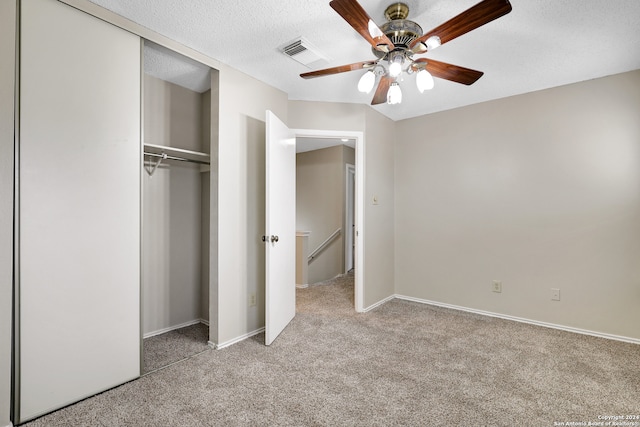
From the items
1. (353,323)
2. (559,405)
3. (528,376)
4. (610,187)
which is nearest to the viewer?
(559,405)

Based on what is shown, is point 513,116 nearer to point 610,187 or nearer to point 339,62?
point 610,187

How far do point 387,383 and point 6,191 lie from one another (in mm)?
2442

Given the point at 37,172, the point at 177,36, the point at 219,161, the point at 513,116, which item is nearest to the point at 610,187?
the point at 513,116

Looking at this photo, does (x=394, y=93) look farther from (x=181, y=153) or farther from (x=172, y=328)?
(x=172, y=328)

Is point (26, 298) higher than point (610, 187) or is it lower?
lower

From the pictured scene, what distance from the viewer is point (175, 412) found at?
1.77 metres

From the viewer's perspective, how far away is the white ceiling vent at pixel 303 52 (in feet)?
7.48

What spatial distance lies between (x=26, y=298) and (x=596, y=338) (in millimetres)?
4300

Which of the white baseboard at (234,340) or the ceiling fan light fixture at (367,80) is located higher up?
the ceiling fan light fixture at (367,80)

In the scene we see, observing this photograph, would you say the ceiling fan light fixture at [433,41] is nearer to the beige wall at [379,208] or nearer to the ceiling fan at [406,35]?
the ceiling fan at [406,35]

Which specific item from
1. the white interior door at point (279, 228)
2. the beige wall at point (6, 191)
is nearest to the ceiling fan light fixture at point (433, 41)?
the white interior door at point (279, 228)

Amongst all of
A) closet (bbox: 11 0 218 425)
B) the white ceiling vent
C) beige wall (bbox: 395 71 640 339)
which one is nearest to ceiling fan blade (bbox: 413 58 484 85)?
the white ceiling vent

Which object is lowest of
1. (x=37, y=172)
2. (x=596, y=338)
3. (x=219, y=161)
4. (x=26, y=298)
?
(x=596, y=338)

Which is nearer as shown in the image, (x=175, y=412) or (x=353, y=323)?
(x=175, y=412)
